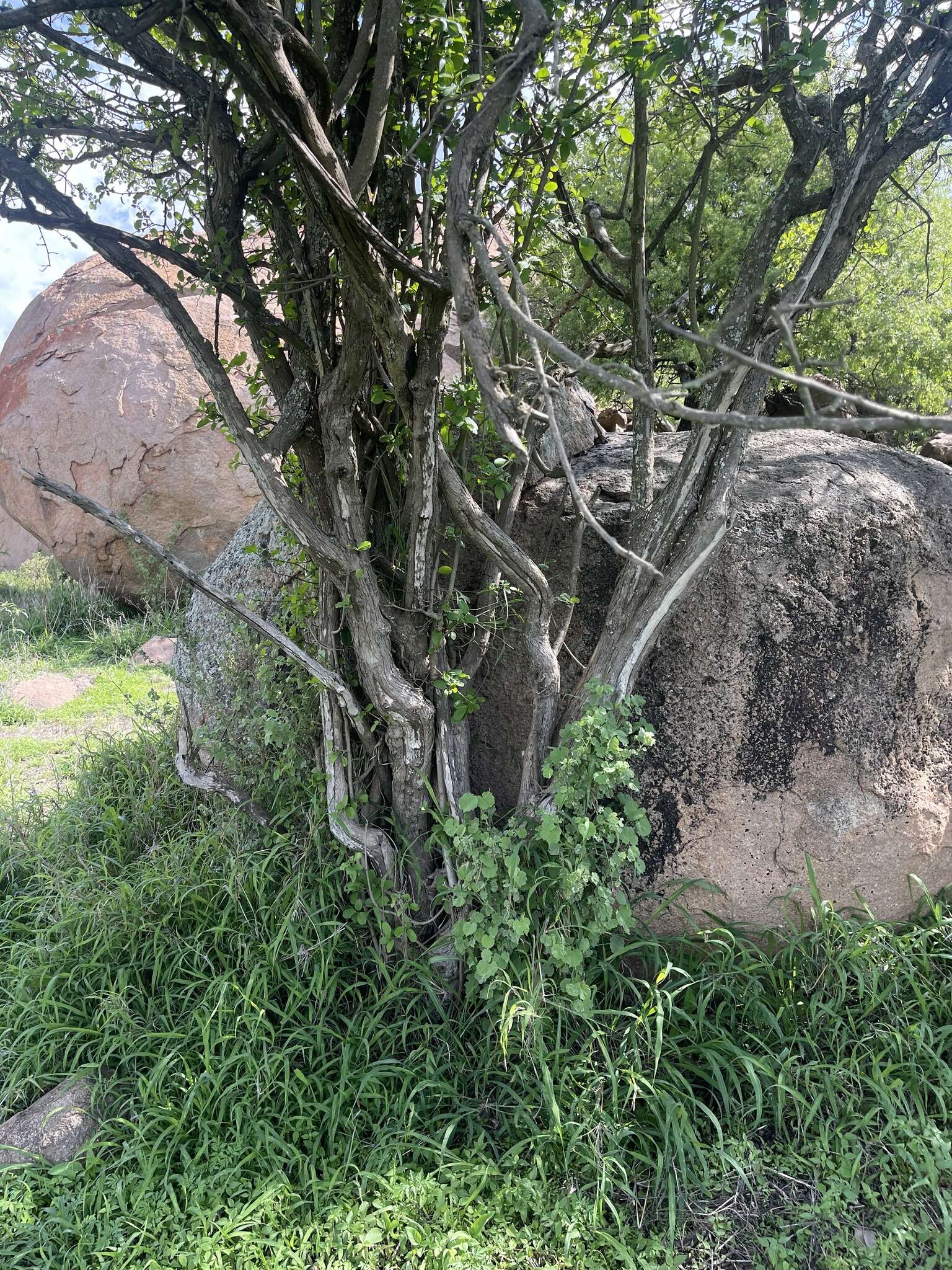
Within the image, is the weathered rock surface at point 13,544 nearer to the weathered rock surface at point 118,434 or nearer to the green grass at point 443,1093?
the weathered rock surface at point 118,434

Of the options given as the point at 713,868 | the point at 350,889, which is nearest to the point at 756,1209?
the point at 713,868

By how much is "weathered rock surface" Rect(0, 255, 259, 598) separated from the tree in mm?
4089

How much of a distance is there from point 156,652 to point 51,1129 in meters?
4.01

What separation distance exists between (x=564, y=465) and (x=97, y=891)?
2508 mm

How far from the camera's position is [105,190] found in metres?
3.23

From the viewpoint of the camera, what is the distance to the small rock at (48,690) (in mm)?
5316

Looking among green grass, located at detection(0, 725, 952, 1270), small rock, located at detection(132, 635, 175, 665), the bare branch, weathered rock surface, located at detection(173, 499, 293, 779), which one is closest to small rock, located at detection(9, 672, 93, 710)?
small rock, located at detection(132, 635, 175, 665)

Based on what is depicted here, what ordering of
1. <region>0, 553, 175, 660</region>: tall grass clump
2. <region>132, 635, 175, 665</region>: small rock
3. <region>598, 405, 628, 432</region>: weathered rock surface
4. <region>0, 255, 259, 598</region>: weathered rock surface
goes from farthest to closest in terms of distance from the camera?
<region>0, 255, 259, 598</region>: weathered rock surface → <region>0, 553, 175, 660</region>: tall grass clump → <region>132, 635, 175, 665</region>: small rock → <region>598, 405, 628, 432</region>: weathered rock surface

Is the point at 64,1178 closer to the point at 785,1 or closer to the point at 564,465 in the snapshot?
the point at 564,465

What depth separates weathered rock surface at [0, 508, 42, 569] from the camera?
404 inches

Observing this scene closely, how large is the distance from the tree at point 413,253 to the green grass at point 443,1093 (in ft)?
1.58

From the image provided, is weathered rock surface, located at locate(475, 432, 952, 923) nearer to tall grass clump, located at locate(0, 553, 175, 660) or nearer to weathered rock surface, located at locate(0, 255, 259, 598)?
tall grass clump, located at locate(0, 553, 175, 660)

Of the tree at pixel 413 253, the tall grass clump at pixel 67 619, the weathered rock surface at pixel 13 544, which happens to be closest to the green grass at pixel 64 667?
the tall grass clump at pixel 67 619

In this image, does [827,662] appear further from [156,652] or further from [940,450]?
[156,652]
